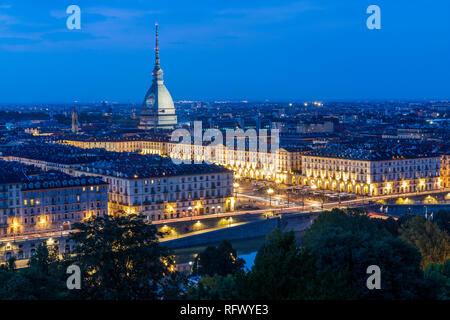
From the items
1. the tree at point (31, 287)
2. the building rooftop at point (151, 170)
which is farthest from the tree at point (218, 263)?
the building rooftop at point (151, 170)

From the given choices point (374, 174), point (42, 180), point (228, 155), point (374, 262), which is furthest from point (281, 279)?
point (228, 155)

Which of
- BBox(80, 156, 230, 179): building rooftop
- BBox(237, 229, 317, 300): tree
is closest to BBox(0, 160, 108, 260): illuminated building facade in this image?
BBox(80, 156, 230, 179): building rooftop

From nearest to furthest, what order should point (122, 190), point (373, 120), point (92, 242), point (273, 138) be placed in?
1. point (92, 242)
2. point (122, 190)
3. point (273, 138)
4. point (373, 120)

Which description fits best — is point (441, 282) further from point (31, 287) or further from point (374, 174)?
point (374, 174)

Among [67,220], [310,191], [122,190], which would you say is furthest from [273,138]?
[67,220]

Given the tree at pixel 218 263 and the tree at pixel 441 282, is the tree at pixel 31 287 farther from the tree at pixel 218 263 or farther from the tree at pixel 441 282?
the tree at pixel 441 282

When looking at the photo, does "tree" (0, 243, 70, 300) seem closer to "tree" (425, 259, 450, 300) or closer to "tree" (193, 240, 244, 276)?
"tree" (193, 240, 244, 276)
